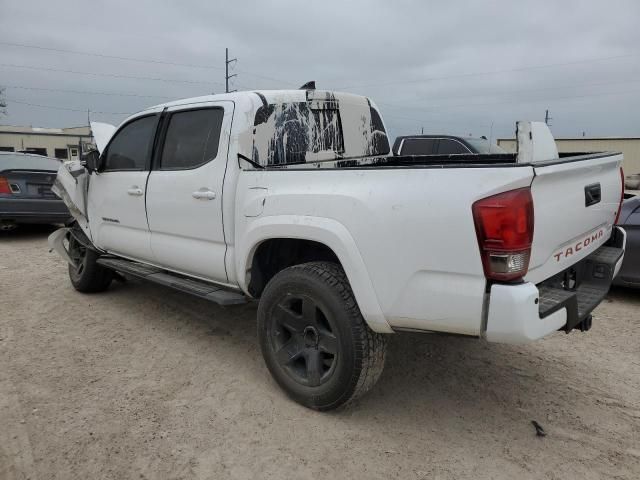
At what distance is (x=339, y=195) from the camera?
2.63 m

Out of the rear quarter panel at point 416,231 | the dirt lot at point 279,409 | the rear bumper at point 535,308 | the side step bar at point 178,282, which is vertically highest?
the rear quarter panel at point 416,231

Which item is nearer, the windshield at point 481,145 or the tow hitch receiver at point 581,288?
the tow hitch receiver at point 581,288

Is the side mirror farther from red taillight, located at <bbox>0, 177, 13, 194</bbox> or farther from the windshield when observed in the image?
the windshield

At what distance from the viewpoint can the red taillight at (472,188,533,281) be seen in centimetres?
214

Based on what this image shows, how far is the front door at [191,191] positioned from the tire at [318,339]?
2.06 feet

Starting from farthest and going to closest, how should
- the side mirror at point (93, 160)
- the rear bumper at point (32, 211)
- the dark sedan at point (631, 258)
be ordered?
the rear bumper at point (32, 211), the dark sedan at point (631, 258), the side mirror at point (93, 160)

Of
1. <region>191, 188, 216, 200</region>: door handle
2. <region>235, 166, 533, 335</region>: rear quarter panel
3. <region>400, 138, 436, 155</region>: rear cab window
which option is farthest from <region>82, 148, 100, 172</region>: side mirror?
<region>400, 138, 436, 155</region>: rear cab window

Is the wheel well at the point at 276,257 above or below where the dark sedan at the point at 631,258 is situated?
above

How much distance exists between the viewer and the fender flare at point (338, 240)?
100 inches

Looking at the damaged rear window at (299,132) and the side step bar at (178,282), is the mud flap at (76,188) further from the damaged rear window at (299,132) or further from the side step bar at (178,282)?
the damaged rear window at (299,132)

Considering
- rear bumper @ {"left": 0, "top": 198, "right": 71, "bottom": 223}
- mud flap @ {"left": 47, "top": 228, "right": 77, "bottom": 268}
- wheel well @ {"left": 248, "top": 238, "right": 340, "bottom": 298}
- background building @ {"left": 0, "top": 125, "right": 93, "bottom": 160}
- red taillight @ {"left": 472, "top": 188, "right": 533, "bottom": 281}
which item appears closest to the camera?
red taillight @ {"left": 472, "top": 188, "right": 533, "bottom": 281}

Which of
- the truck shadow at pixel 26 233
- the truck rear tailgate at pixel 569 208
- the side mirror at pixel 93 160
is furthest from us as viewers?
the truck shadow at pixel 26 233

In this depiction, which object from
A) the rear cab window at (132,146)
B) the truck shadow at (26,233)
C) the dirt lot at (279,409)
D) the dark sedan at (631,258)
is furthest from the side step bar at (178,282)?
the truck shadow at (26,233)

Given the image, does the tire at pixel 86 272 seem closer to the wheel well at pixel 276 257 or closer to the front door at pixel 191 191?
the front door at pixel 191 191
